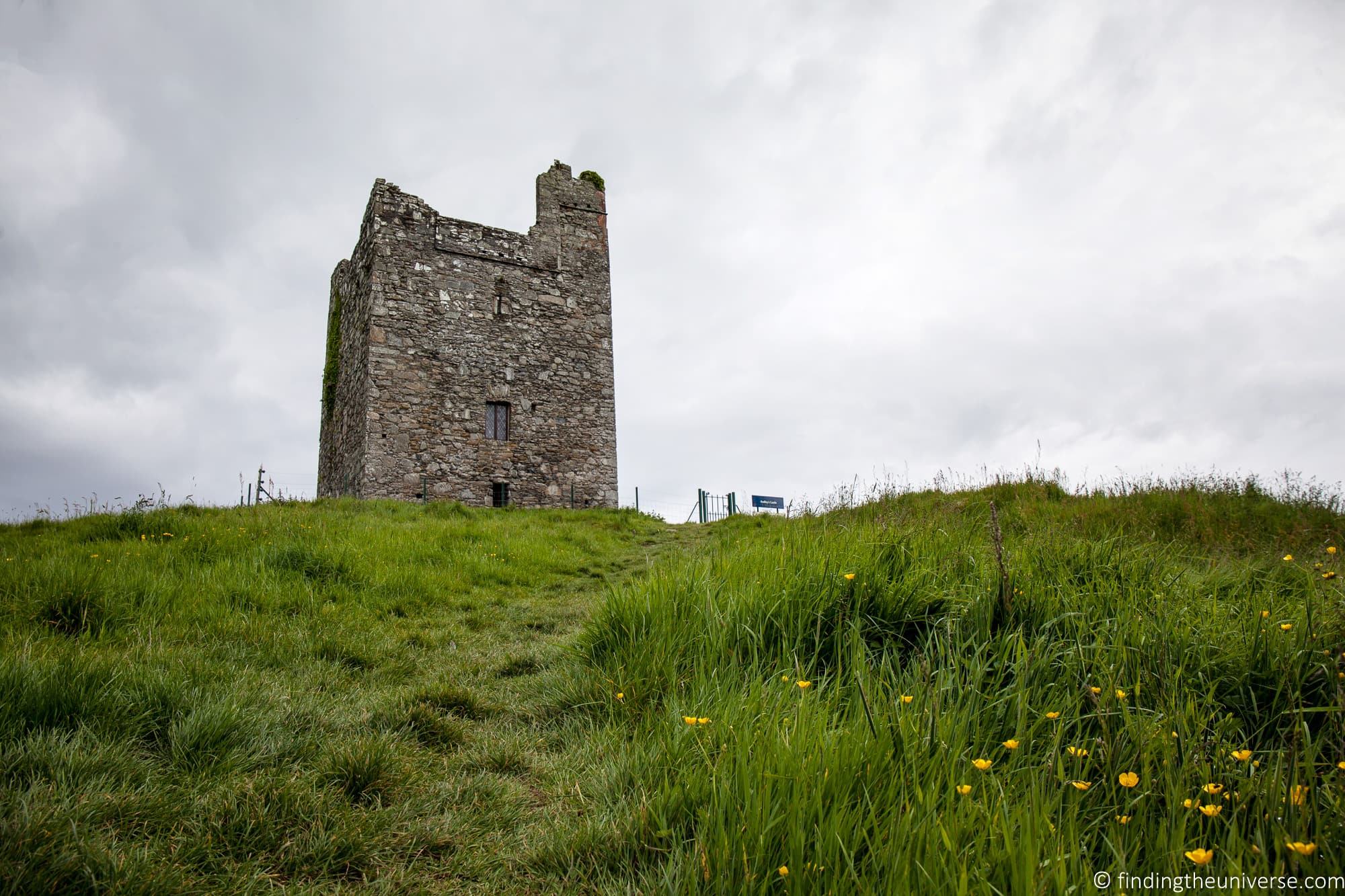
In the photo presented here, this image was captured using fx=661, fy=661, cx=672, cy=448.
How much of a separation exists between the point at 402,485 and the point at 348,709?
13.0m

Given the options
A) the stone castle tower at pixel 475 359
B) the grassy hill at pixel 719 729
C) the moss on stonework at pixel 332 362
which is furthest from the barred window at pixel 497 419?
the grassy hill at pixel 719 729

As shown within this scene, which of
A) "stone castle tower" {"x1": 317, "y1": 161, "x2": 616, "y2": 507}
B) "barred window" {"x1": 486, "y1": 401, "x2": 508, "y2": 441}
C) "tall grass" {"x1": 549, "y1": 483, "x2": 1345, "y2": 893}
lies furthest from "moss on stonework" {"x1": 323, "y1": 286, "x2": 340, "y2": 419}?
"tall grass" {"x1": 549, "y1": 483, "x2": 1345, "y2": 893}

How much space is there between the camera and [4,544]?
688cm

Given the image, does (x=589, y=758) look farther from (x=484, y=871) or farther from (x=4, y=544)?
(x=4, y=544)

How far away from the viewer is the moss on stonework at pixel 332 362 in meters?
19.1

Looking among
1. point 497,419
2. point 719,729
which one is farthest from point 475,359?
point 719,729

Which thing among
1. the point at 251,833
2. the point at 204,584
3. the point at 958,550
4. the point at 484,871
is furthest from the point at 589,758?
the point at 204,584

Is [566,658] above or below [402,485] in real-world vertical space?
below

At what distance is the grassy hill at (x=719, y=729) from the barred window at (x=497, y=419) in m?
11.4

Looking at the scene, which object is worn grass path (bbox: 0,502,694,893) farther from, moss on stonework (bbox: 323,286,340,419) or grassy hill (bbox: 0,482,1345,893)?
moss on stonework (bbox: 323,286,340,419)

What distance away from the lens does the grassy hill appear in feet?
6.23

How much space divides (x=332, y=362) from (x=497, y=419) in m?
6.12

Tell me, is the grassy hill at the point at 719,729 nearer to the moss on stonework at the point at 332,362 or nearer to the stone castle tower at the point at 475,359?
the stone castle tower at the point at 475,359

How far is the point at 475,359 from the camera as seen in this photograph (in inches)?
664
